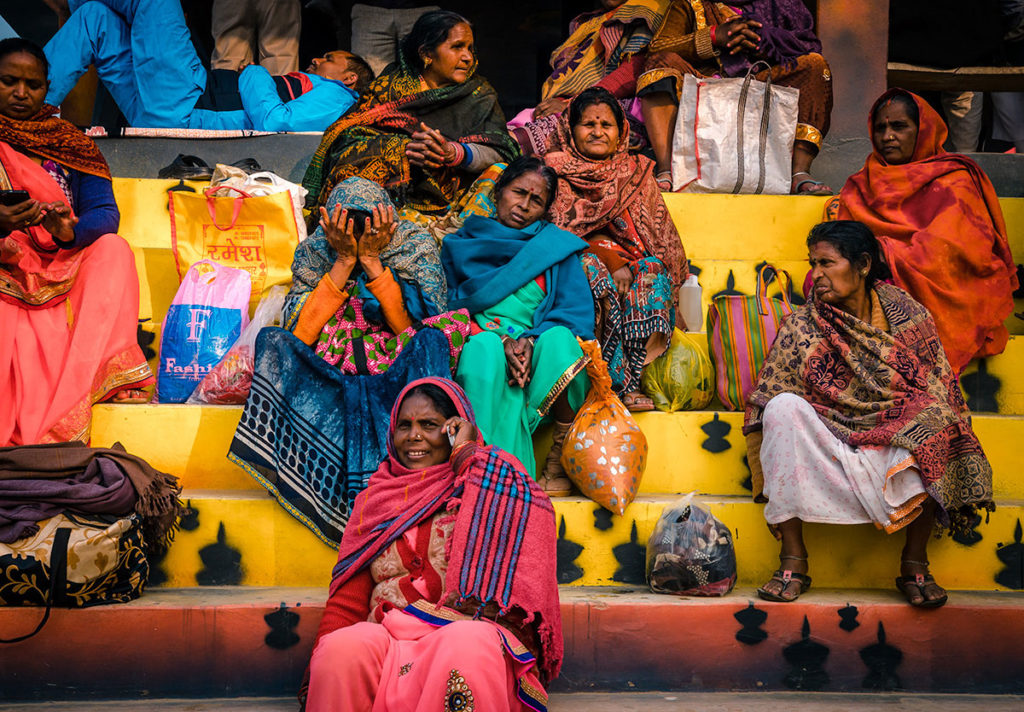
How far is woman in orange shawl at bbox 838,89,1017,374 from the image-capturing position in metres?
4.46

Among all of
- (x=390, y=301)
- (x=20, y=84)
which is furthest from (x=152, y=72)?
(x=390, y=301)

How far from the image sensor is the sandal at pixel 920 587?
11.5ft

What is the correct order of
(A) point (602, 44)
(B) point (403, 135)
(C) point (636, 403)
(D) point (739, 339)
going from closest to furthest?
(C) point (636, 403) → (D) point (739, 339) → (B) point (403, 135) → (A) point (602, 44)

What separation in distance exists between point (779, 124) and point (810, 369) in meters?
2.17

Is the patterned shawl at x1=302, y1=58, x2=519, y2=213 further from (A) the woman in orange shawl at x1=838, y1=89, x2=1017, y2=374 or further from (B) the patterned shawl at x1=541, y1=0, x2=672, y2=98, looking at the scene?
(A) the woman in orange shawl at x1=838, y1=89, x2=1017, y2=374

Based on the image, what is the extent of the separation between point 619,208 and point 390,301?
1.36 metres

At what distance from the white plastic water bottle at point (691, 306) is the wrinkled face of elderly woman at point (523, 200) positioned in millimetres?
897

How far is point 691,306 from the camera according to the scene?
5.00 m

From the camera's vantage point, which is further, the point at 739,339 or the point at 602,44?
the point at 602,44

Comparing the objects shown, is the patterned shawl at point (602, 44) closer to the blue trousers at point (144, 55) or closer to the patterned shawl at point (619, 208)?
the patterned shawl at point (619, 208)

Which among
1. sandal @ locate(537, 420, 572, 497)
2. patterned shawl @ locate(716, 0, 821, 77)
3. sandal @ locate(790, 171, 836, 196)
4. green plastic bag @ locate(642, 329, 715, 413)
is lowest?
sandal @ locate(537, 420, 572, 497)

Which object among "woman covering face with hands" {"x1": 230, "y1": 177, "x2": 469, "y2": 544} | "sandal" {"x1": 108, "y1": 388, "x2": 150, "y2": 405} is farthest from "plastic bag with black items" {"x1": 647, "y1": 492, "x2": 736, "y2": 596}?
Answer: "sandal" {"x1": 108, "y1": 388, "x2": 150, "y2": 405}

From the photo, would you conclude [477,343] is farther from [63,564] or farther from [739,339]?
[63,564]

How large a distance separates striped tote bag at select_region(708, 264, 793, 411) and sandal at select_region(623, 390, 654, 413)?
35 cm
